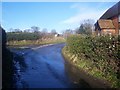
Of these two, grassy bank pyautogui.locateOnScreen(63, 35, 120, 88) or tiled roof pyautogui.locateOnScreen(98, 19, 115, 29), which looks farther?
tiled roof pyautogui.locateOnScreen(98, 19, 115, 29)

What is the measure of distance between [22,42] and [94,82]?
4907 centimetres

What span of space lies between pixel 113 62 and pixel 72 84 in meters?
2.92

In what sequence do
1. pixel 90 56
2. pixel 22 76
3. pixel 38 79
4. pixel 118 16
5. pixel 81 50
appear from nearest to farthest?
pixel 38 79, pixel 22 76, pixel 90 56, pixel 81 50, pixel 118 16

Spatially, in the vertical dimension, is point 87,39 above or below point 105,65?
above

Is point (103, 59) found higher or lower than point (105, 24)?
lower

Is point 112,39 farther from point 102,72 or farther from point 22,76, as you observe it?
point 22,76

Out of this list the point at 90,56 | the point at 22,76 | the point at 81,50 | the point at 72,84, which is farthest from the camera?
the point at 81,50

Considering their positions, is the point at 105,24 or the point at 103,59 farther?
the point at 105,24

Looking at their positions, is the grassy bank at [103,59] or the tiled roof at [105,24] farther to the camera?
the tiled roof at [105,24]

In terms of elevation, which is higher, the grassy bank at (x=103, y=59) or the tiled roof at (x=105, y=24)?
the tiled roof at (x=105, y=24)

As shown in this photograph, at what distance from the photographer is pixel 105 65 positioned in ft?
49.8

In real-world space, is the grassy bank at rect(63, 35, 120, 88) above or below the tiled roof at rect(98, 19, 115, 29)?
below

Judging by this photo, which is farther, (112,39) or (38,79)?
(38,79)

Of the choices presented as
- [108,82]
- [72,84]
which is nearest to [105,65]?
[108,82]
